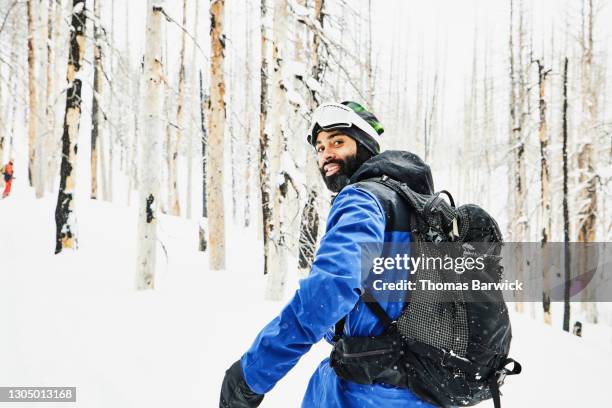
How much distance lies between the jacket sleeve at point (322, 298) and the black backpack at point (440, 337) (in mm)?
217

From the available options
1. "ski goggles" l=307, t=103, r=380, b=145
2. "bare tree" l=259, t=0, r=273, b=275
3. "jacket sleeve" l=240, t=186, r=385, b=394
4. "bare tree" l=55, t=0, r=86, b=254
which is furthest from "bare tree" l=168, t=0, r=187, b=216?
"jacket sleeve" l=240, t=186, r=385, b=394

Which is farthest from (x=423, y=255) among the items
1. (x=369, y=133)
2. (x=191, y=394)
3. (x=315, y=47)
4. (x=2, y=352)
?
(x=315, y=47)

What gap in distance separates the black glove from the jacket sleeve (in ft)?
0.18

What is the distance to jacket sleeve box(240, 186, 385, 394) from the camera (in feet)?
3.83

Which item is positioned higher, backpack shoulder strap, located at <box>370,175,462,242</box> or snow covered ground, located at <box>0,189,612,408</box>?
backpack shoulder strap, located at <box>370,175,462,242</box>

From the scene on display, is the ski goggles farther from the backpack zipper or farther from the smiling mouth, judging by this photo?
the backpack zipper

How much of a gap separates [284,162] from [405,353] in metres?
5.70

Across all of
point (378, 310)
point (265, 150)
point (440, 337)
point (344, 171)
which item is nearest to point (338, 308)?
point (378, 310)

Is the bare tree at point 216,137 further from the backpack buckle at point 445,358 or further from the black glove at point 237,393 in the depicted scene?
the backpack buckle at point 445,358

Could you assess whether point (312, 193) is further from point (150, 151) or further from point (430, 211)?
point (430, 211)

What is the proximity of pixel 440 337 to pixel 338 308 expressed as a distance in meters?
0.41

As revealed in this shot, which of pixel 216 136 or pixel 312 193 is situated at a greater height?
pixel 216 136

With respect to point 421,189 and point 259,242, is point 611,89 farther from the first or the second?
point 421,189

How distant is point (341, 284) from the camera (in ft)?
3.81
